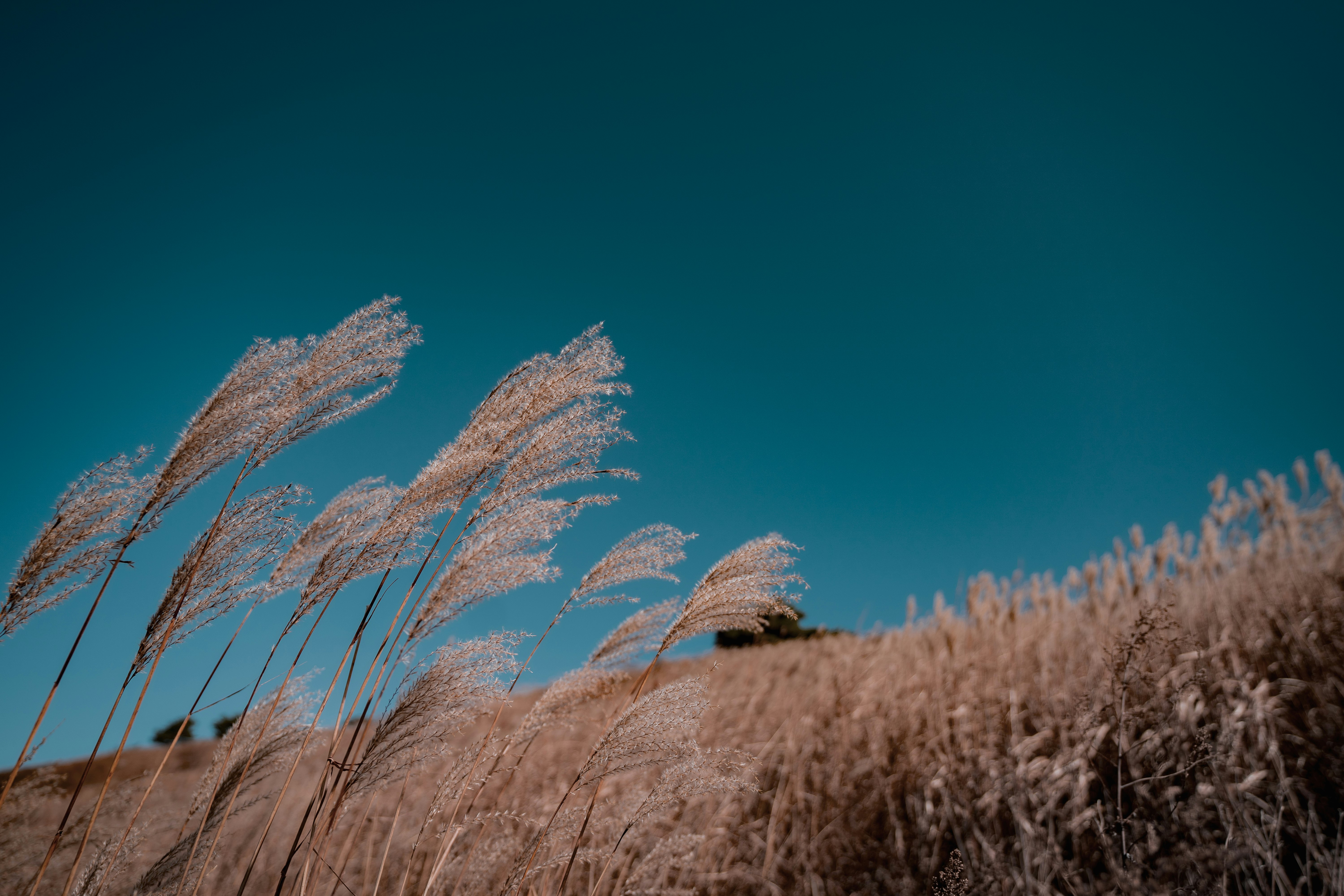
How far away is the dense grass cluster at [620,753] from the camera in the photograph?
153cm

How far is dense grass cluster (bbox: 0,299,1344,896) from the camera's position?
1.53m

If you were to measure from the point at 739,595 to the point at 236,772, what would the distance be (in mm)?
1697

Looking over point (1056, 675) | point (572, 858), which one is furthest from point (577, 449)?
point (1056, 675)

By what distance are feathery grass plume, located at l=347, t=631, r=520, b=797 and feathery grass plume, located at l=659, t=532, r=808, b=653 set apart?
0.54 m

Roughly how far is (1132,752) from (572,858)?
2.22 meters

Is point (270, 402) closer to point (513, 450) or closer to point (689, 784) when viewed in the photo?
point (513, 450)

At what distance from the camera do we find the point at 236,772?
1.78 metres

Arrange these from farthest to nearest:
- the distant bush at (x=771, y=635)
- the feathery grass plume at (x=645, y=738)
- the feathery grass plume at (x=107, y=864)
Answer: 1. the distant bush at (x=771, y=635)
2. the feathery grass plume at (x=645, y=738)
3. the feathery grass plume at (x=107, y=864)

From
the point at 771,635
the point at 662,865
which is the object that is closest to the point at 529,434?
the point at 662,865

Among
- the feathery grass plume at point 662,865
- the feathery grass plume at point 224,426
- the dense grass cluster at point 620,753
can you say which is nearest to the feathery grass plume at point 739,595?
the dense grass cluster at point 620,753

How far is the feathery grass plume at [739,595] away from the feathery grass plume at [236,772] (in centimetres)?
114

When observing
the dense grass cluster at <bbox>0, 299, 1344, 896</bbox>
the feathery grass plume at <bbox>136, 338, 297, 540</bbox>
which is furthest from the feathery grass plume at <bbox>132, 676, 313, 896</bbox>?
the feathery grass plume at <bbox>136, 338, 297, 540</bbox>

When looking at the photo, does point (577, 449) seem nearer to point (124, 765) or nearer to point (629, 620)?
point (629, 620)

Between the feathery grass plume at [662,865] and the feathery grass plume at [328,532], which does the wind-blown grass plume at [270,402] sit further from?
the feathery grass plume at [662,865]
